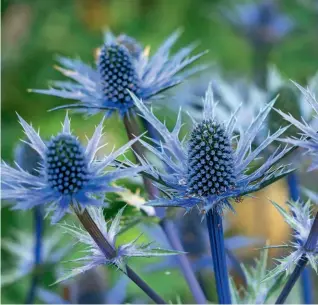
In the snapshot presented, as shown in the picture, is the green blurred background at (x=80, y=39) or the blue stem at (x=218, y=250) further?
the green blurred background at (x=80, y=39)

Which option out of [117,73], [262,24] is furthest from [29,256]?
[262,24]

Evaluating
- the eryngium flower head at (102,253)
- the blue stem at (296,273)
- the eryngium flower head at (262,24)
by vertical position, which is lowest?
the blue stem at (296,273)

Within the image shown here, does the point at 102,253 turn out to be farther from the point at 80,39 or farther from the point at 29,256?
the point at 80,39

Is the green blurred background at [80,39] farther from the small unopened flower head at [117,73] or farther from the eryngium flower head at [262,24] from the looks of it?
the small unopened flower head at [117,73]

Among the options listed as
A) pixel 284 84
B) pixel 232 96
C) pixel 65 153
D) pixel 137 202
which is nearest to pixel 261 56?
pixel 232 96

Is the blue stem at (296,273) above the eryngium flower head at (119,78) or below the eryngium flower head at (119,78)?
below

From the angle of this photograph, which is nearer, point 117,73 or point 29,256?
point 117,73

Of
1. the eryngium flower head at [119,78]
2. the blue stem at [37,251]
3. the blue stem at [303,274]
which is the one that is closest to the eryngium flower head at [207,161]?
the eryngium flower head at [119,78]
